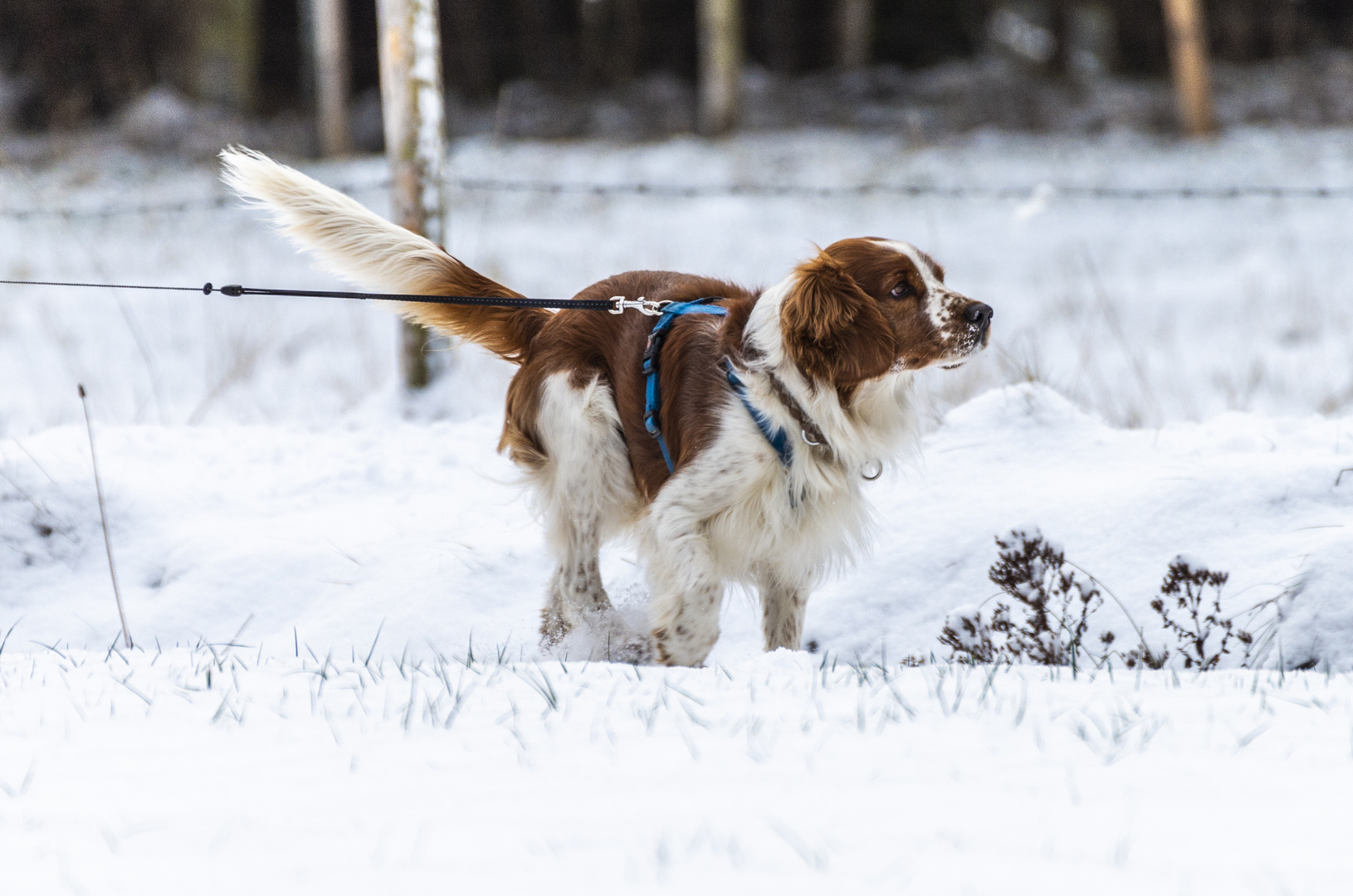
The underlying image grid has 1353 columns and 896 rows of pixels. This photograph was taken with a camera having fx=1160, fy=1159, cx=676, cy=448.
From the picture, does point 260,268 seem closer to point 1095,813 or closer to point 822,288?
point 822,288

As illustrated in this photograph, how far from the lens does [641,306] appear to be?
3176mm

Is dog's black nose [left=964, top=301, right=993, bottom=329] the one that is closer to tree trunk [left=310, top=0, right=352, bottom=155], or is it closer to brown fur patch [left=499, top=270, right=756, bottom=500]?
brown fur patch [left=499, top=270, right=756, bottom=500]

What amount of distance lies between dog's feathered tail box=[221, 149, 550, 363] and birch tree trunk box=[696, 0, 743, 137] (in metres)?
12.7

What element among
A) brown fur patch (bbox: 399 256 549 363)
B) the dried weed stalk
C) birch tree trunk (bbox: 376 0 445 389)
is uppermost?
birch tree trunk (bbox: 376 0 445 389)

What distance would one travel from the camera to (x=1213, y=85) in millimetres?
19844

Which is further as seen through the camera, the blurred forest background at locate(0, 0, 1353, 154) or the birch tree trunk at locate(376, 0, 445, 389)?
the blurred forest background at locate(0, 0, 1353, 154)

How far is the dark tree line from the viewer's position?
17.6 metres

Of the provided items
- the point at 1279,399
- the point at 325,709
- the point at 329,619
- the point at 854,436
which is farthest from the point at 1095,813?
the point at 1279,399

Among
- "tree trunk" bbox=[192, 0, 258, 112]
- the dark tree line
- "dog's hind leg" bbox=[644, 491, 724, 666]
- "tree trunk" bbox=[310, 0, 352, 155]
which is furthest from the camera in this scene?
the dark tree line

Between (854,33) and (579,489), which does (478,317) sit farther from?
(854,33)

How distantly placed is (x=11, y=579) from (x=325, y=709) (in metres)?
2.56

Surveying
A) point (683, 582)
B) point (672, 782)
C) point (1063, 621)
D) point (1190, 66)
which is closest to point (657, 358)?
point (683, 582)

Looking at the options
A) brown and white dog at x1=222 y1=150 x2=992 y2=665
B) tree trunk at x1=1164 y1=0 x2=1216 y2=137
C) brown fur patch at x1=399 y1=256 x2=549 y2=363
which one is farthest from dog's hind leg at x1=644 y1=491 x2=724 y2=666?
tree trunk at x1=1164 y1=0 x2=1216 y2=137

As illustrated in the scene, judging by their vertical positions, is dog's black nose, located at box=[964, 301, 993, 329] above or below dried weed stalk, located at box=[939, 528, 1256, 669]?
above
